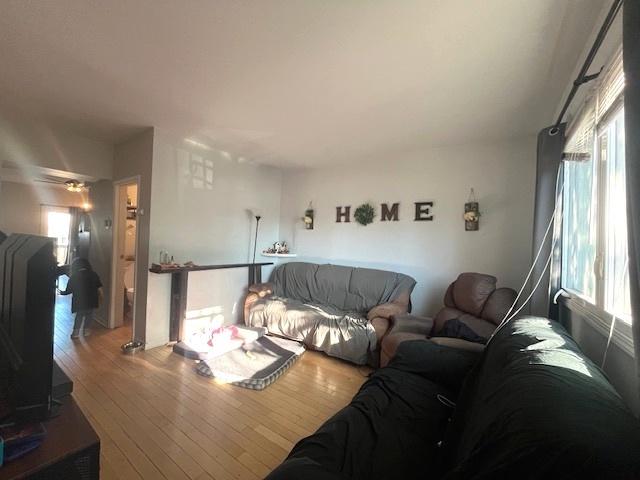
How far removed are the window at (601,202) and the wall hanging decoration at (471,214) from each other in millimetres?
1066

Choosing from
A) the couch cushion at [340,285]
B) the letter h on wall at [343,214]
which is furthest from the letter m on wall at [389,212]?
the couch cushion at [340,285]

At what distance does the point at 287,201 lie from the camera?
4.63m

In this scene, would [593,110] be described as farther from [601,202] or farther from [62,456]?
[62,456]

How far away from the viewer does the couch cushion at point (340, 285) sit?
324 cm

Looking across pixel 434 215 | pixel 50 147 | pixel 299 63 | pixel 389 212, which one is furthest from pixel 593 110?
pixel 50 147

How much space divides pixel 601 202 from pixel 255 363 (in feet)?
9.53

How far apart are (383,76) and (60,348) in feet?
13.8

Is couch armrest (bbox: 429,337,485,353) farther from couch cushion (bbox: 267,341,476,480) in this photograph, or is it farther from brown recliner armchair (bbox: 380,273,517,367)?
couch cushion (bbox: 267,341,476,480)

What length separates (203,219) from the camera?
11.5ft

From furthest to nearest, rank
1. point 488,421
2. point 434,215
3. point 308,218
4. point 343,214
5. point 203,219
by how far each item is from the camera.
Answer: point 308,218
point 343,214
point 203,219
point 434,215
point 488,421

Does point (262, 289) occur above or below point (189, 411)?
above

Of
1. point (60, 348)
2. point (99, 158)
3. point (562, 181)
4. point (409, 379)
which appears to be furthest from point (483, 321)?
point (99, 158)

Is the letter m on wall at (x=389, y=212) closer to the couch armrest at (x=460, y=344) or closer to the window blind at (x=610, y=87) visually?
the couch armrest at (x=460, y=344)

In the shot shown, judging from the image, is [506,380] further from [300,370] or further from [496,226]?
[496,226]
